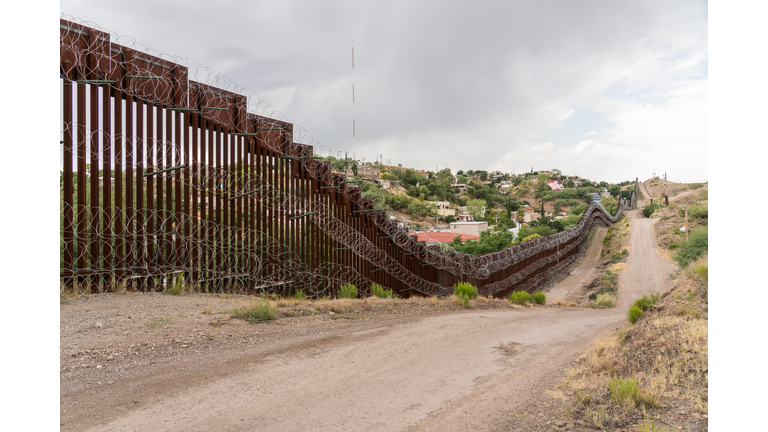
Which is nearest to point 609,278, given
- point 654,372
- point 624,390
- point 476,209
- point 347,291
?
point 347,291

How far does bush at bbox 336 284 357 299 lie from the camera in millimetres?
11562

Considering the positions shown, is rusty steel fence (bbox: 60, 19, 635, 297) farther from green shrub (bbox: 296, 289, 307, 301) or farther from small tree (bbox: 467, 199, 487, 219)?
small tree (bbox: 467, 199, 487, 219)

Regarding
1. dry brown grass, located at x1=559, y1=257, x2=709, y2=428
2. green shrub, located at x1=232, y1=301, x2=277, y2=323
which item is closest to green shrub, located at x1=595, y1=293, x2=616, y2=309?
dry brown grass, located at x1=559, y1=257, x2=709, y2=428

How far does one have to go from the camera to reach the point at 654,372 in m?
4.45

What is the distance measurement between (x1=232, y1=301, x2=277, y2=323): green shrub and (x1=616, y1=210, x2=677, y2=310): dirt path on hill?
20.6m

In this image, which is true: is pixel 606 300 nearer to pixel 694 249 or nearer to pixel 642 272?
pixel 694 249

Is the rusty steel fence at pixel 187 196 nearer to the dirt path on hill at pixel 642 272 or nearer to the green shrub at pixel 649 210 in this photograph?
the dirt path on hill at pixel 642 272

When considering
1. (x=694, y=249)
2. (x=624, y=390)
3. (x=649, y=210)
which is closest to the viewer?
(x=624, y=390)

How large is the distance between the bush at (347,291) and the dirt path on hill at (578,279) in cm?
1956

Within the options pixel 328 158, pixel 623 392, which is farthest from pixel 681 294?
pixel 328 158

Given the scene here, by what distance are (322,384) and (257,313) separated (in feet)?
9.35

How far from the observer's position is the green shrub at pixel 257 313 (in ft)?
22.2

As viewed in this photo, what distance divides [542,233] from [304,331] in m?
48.9

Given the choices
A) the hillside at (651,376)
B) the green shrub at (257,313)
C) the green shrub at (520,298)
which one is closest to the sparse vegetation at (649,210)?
the green shrub at (520,298)
